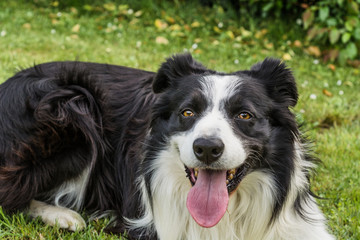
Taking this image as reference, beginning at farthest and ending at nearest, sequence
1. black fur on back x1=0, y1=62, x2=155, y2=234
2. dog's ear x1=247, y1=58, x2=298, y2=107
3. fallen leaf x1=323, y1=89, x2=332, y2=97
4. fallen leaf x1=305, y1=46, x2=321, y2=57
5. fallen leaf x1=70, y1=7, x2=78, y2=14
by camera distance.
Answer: fallen leaf x1=70, y1=7, x2=78, y2=14
fallen leaf x1=305, y1=46, x2=321, y2=57
fallen leaf x1=323, y1=89, x2=332, y2=97
black fur on back x1=0, y1=62, x2=155, y2=234
dog's ear x1=247, y1=58, x2=298, y2=107

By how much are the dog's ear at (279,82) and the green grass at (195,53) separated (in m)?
1.12

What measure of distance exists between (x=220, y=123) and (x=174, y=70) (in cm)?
68

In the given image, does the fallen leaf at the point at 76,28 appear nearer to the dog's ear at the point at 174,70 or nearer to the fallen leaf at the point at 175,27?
the fallen leaf at the point at 175,27

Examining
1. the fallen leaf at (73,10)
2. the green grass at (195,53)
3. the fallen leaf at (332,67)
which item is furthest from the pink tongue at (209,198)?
the fallen leaf at (73,10)

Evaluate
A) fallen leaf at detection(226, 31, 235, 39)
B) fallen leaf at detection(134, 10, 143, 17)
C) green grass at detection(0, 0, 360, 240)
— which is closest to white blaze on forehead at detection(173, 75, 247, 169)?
green grass at detection(0, 0, 360, 240)

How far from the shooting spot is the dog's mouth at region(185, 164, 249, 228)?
2.81 m

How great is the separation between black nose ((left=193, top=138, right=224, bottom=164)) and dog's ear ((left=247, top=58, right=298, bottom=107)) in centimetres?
70

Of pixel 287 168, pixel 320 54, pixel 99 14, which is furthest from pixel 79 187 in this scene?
pixel 99 14

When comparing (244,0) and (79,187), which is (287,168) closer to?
(79,187)

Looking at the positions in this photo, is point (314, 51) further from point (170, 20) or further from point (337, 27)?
point (170, 20)

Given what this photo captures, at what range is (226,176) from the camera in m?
2.86

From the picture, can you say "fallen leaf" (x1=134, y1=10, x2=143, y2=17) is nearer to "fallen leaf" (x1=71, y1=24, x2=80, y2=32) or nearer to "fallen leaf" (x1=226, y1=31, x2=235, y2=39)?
"fallen leaf" (x1=71, y1=24, x2=80, y2=32)

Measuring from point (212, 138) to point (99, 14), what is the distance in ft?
23.7

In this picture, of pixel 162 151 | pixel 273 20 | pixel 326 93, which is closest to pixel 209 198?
pixel 162 151
